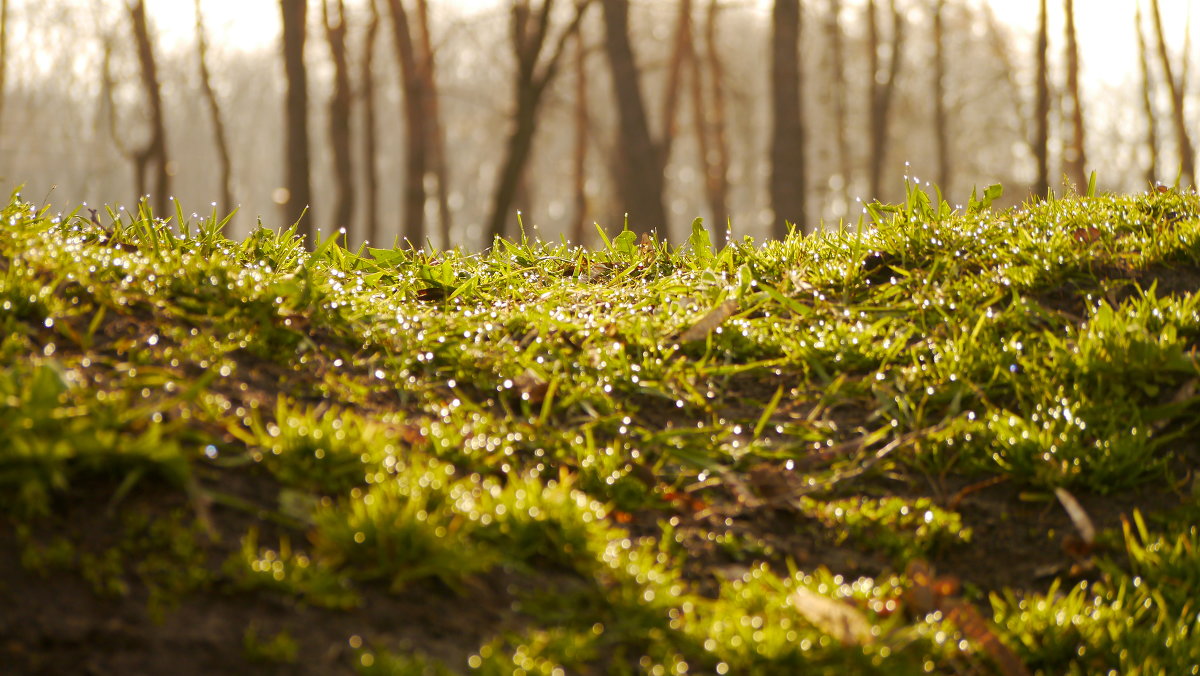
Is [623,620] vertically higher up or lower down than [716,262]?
lower down

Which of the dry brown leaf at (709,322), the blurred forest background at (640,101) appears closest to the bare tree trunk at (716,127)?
the blurred forest background at (640,101)

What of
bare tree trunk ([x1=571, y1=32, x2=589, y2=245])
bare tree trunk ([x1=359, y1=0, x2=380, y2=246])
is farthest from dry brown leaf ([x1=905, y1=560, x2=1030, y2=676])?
bare tree trunk ([x1=571, y1=32, x2=589, y2=245])

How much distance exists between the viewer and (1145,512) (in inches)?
97.8

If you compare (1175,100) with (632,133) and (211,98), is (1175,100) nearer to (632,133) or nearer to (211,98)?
(632,133)

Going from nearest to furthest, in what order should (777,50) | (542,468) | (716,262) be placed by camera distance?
(542,468) < (716,262) < (777,50)

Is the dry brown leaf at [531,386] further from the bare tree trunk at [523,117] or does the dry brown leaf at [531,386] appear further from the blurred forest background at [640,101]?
the bare tree trunk at [523,117]

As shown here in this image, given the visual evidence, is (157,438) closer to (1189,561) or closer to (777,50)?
(1189,561)

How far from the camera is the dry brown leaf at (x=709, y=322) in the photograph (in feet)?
10.6

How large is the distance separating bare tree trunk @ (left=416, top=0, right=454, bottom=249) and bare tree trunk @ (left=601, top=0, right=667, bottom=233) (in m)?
5.36

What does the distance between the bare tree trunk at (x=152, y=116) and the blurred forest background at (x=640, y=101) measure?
0.05 meters

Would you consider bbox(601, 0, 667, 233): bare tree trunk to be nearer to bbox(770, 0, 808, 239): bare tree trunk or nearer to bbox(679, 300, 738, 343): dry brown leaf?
bbox(770, 0, 808, 239): bare tree trunk

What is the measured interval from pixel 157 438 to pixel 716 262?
248 cm

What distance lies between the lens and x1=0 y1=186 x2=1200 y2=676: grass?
1799 millimetres

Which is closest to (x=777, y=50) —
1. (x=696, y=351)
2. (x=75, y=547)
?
(x=696, y=351)
